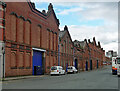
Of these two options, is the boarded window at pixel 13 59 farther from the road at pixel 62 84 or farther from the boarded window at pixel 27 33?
the road at pixel 62 84

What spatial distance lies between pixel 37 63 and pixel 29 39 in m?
5.49

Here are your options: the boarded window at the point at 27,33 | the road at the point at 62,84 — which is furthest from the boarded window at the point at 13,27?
the road at the point at 62,84

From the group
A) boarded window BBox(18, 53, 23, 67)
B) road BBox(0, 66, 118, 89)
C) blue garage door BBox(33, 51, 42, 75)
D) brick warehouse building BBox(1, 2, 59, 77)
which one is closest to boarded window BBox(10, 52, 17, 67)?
brick warehouse building BBox(1, 2, 59, 77)

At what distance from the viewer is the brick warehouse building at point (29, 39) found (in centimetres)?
2830

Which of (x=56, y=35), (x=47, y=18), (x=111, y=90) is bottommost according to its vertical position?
(x=111, y=90)

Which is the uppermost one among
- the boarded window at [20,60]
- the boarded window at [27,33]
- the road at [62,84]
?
the boarded window at [27,33]

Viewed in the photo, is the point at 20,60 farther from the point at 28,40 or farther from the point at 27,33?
the point at 27,33

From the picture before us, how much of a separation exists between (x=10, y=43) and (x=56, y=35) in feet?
64.0

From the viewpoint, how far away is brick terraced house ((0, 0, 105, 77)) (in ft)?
89.1

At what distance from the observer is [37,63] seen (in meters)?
37.4

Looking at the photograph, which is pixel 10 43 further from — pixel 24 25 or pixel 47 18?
pixel 47 18

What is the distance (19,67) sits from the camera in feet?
99.3

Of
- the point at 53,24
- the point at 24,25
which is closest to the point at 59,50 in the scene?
the point at 53,24

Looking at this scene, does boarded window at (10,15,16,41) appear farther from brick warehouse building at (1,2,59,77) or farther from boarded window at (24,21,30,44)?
boarded window at (24,21,30,44)
